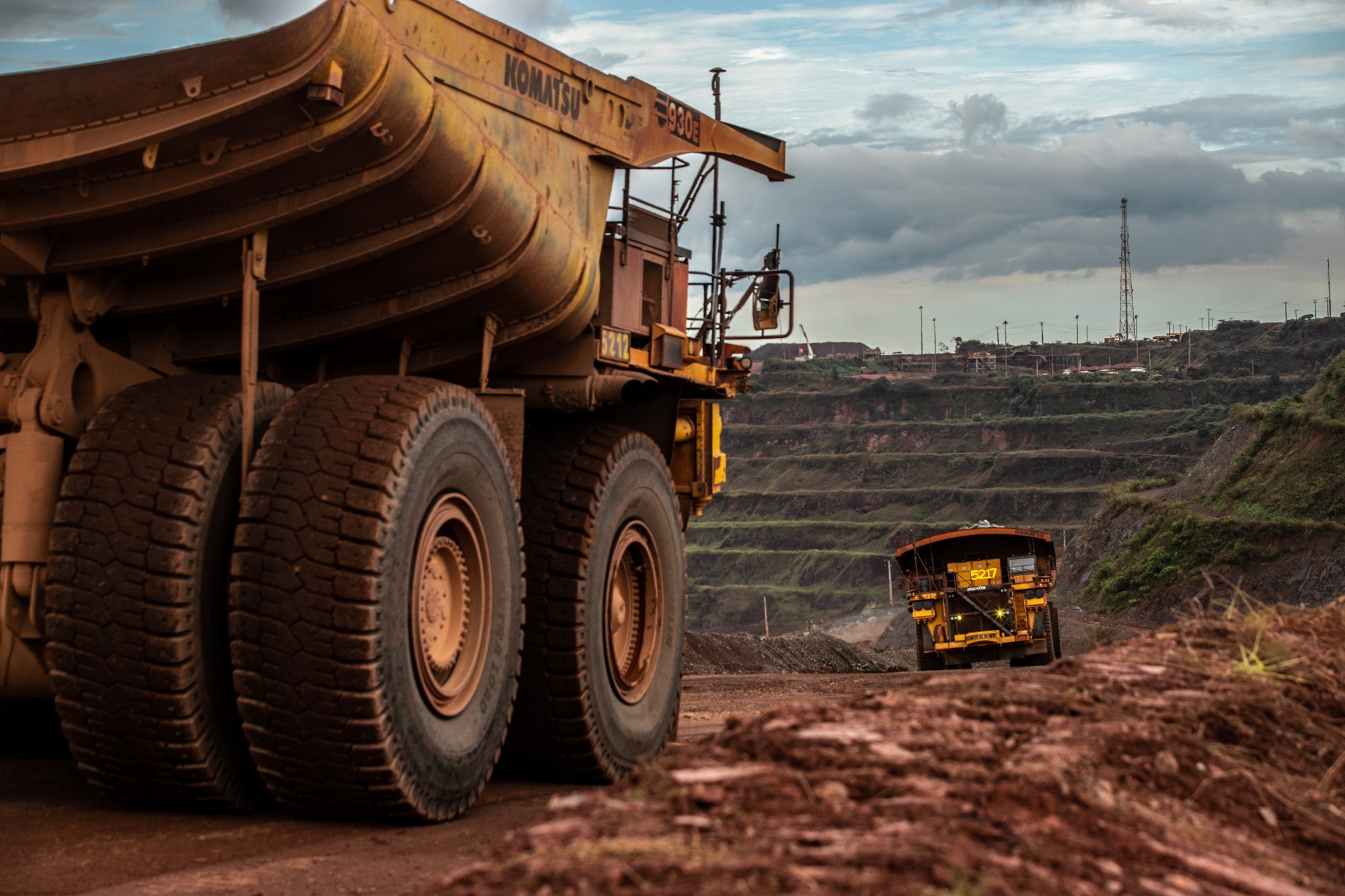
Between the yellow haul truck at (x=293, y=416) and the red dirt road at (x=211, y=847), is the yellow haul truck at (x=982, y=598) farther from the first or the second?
the red dirt road at (x=211, y=847)

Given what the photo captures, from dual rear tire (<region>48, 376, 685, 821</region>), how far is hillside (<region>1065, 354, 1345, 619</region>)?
111ft

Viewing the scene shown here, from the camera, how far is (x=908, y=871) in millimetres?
2916

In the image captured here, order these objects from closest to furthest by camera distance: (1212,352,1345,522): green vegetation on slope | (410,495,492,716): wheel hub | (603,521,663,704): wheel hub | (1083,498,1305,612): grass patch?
(410,495,492,716): wheel hub → (603,521,663,704): wheel hub → (1083,498,1305,612): grass patch → (1212,352,1345,522): green vegetation on slope

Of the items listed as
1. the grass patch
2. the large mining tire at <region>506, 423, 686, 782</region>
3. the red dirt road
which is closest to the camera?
the red dirt road

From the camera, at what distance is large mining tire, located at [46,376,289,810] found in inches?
203

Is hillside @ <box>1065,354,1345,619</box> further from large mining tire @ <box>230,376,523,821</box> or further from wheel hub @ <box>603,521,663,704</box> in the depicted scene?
large mining tire @ <box>230,376,523,821</box>

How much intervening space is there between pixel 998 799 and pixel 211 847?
9.46 ft

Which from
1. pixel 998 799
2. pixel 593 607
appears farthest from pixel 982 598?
pixel 998 799

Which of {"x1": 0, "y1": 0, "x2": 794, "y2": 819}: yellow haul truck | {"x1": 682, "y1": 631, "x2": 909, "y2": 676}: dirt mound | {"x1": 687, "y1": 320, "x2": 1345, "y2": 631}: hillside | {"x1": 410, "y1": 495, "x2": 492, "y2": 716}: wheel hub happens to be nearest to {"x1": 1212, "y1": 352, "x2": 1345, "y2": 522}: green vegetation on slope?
{"x1": 682, "y1": 631, "x2": 909, "y2": 676}: dirt mound

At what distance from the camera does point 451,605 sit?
5.98m

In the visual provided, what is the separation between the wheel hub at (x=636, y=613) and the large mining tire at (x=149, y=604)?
259 centimetres

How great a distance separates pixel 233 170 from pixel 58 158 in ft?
1.92

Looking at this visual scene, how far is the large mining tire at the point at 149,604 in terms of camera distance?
203 inches

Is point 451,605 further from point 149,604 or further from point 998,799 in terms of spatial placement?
point 998,799
